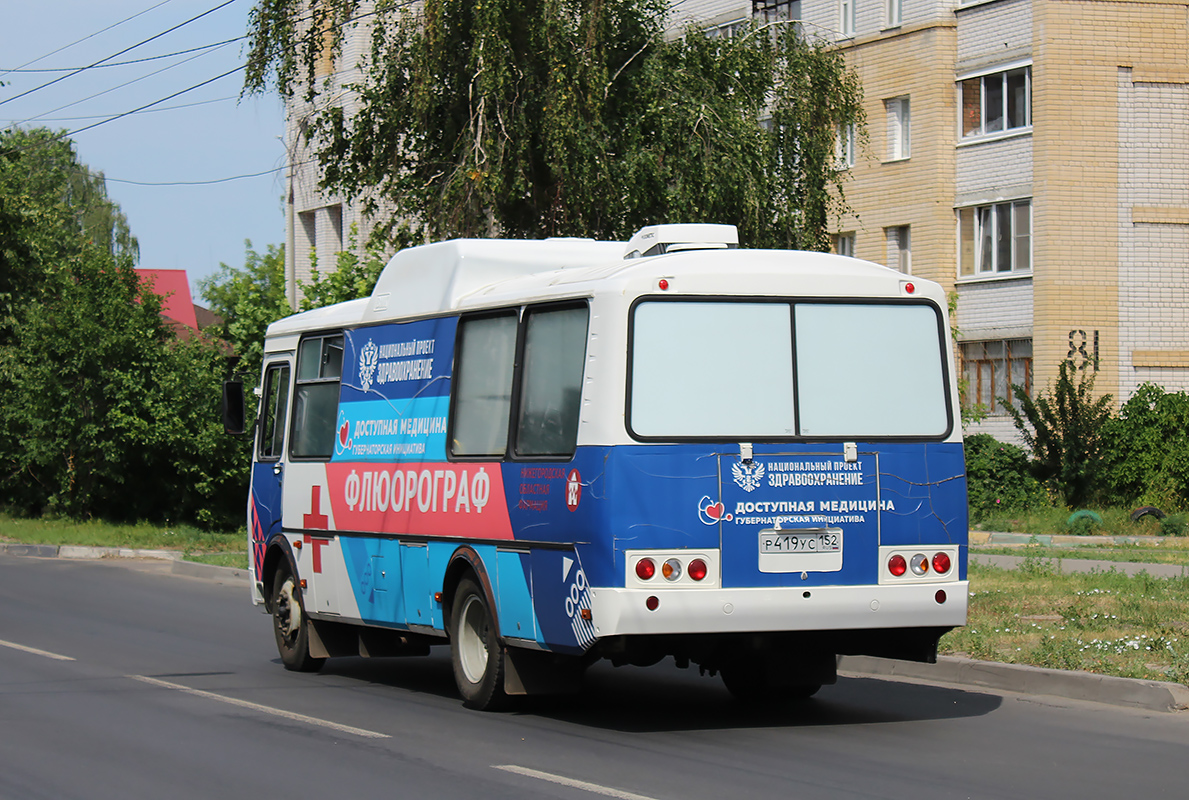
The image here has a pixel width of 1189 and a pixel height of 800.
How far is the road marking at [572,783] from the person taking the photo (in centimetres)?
749

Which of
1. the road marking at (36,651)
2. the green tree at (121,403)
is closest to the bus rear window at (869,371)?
the road marking at (36,651)

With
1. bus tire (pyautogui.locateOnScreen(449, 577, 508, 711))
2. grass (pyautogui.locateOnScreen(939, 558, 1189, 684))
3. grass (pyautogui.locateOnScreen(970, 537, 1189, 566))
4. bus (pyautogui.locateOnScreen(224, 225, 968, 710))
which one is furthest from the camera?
grass (pyautogui.locateOnScreen(970, 537, 1189, 566))

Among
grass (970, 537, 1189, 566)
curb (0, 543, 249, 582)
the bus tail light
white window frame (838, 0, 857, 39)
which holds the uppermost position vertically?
white window frame (838, 0, 857, 39)

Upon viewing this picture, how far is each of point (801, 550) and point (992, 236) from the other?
27.5 m

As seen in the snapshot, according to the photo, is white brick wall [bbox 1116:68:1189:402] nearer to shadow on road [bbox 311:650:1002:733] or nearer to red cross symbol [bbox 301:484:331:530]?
shadow on road [bbox 311:650:1002:733]

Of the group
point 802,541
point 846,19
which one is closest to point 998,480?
point 846,19

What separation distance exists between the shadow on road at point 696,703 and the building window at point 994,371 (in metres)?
23.0

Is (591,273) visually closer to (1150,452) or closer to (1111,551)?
(1111,551)

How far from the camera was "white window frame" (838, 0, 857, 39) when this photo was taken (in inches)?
1529

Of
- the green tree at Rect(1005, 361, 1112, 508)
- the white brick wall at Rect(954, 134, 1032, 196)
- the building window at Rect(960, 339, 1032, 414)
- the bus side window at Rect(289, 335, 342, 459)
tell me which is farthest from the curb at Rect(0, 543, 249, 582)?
the white brick wall at Rect(954, 134, 1032, 196)

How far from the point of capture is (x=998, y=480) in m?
33.2

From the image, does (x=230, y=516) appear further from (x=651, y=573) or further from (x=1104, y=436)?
(x=651, y=573)

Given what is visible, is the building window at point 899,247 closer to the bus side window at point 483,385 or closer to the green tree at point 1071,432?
the green tree at point 1071,432

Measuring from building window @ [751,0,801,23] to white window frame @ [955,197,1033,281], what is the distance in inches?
310
